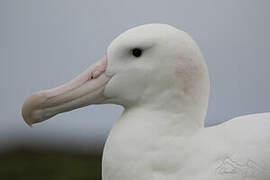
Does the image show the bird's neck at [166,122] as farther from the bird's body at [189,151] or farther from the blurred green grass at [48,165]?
the blurred green grass at [48,165]

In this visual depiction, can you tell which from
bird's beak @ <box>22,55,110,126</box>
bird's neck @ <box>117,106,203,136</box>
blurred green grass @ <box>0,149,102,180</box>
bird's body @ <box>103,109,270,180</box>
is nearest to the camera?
bird's body @ <box>103,109,270,180</box>

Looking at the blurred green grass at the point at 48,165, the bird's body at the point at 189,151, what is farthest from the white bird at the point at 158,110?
the blurred green grass at the point at 48,165

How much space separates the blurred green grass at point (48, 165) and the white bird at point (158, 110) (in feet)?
17.8

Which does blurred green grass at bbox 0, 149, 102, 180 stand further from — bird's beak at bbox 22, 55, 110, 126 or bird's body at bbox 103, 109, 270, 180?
bird's body at bbox 103, 109, 270, 180

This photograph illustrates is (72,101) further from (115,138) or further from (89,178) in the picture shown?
(89,178)

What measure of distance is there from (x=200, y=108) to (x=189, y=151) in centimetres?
25

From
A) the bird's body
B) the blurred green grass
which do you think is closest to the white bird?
the bird's body

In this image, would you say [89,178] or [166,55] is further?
[89,178]

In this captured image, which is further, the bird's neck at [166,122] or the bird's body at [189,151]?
the bird's neck at [166,122]

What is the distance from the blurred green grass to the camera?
8203 mm

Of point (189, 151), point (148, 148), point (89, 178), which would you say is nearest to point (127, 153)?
point (148, 148)

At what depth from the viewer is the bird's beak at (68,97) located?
279cm

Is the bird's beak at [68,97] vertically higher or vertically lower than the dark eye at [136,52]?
lower

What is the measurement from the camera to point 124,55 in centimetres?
272
